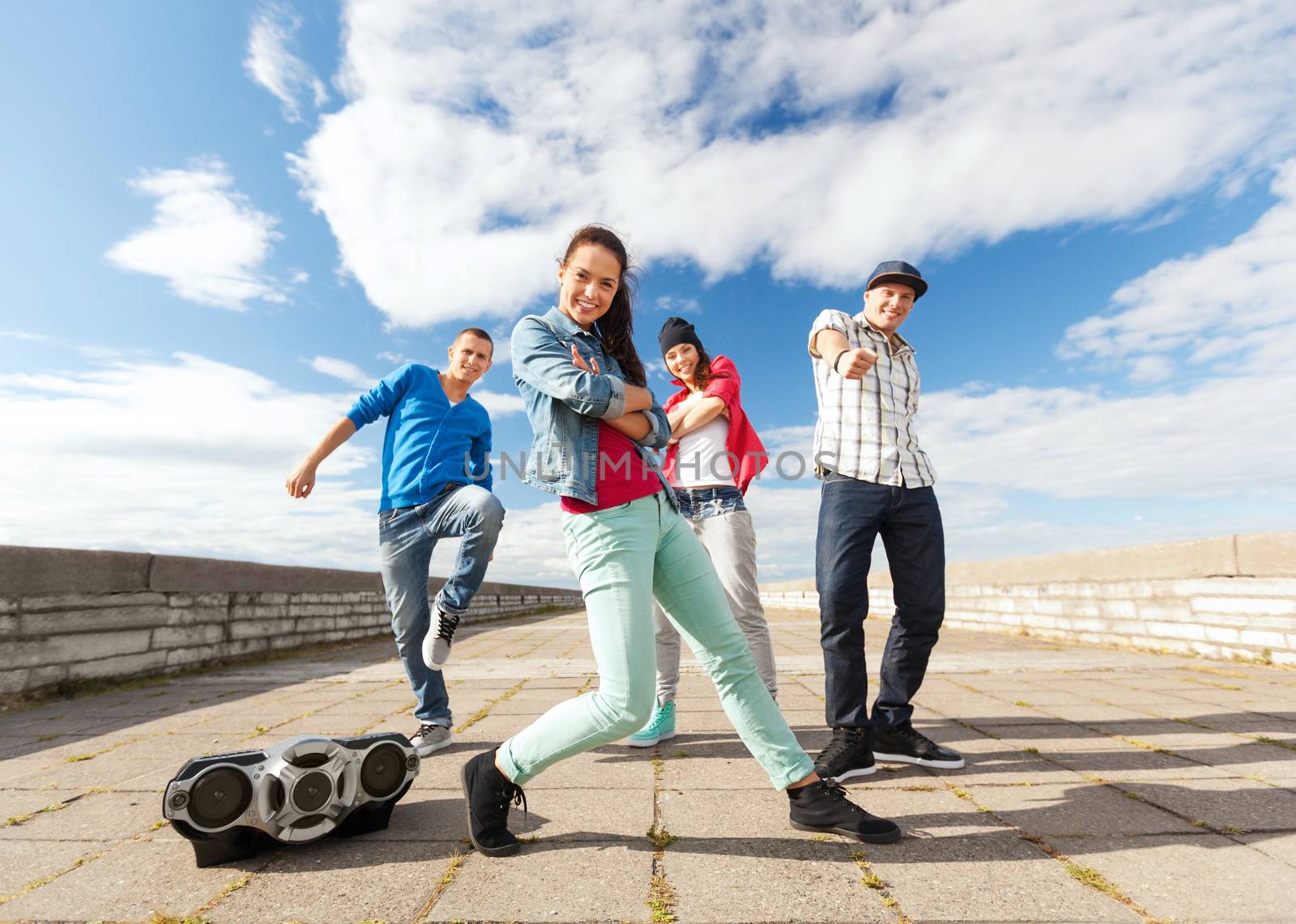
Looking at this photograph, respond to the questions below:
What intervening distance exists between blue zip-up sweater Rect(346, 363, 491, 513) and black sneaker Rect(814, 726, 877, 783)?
77.5 inches

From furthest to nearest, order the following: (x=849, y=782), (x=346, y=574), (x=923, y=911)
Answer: (x=346, y=574) < (x=849, y=782) < (x=923, y=911)

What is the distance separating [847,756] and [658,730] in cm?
91

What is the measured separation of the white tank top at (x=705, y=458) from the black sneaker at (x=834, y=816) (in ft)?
4.78

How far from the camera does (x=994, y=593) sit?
31.2ft

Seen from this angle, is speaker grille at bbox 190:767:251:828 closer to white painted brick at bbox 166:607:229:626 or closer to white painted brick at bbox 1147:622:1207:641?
white painted brick at bbox 166:607:229:626

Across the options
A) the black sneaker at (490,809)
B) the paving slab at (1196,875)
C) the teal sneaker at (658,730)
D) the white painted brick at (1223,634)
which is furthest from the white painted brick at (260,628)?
the white painted brick at (1223,634)

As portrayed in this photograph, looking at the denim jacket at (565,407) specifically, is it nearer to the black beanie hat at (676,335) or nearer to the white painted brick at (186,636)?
the black beanie hat at (676,335)

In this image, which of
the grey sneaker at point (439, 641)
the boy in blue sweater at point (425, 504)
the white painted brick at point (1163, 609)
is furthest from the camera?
the white painted brick at point (1163, 609)

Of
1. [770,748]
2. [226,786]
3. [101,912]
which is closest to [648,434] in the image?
[770,748]

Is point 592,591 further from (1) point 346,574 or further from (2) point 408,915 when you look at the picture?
(1) point 346,574

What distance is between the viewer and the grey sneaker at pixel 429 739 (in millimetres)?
3135

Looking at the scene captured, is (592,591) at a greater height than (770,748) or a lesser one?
greater

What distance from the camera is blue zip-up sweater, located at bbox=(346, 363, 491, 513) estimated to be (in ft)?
10.9

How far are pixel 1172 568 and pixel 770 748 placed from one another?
6.32 metres
